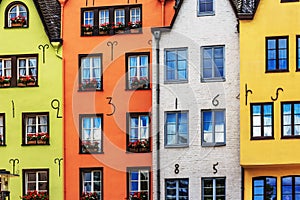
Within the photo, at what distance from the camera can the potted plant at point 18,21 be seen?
143 ft

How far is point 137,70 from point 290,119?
7.47m

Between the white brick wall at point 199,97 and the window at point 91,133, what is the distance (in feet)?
9.50

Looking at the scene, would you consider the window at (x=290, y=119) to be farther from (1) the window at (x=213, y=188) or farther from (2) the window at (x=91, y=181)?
(2) the window at (x=91, y=181)

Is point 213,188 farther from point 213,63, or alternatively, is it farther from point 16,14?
point 16,14

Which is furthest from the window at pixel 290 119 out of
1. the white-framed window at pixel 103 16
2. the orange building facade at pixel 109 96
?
the white-framed window at pixel 103 16

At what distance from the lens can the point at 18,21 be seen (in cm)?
4353

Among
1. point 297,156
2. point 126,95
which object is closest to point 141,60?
point 126,95

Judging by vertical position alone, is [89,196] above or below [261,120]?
below

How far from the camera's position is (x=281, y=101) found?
38.9m

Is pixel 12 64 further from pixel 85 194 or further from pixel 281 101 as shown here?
pixel 281 101

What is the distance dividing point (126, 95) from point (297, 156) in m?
8.29

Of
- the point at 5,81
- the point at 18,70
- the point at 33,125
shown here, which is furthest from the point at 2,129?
the point at 18,70

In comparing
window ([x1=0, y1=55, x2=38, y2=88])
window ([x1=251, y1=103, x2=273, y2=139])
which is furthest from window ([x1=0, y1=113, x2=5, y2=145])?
window ([x1=251, y1=103, x2=273, y2=139])

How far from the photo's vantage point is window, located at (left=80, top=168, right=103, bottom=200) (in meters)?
41.9
